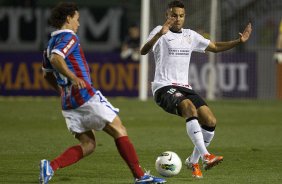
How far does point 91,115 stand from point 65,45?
2.47 ft

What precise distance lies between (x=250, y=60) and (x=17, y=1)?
8.36m

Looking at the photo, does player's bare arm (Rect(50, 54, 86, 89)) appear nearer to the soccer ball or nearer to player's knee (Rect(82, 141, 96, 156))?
player's knee (Rect(82, 141, 96, 156))

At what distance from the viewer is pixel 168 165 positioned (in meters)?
9.94

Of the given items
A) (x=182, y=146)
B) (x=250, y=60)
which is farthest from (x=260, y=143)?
(x=250, y=60)

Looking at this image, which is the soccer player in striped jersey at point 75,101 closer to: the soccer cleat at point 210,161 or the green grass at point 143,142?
the green grass at point 143,142

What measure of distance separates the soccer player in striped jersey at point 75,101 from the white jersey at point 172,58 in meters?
1.85

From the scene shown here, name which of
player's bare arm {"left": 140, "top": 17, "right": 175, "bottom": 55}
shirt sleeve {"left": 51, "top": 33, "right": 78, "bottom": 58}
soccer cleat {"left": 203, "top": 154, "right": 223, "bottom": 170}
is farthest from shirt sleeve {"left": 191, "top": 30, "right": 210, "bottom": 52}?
shirt sleeve {"left": 51, "top": 33, "right": 78, "bottom": 58}

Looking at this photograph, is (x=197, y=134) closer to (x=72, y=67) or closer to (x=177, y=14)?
(x=177, y=14)

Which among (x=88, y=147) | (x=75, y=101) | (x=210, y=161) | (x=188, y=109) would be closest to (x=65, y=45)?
(x=75, y=101)

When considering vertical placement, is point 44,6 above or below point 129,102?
above

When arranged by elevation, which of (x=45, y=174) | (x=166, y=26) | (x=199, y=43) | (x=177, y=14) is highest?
(x=177, y=14)

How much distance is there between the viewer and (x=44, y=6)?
91.5 ft

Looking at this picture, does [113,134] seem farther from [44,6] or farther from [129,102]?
[44,6]

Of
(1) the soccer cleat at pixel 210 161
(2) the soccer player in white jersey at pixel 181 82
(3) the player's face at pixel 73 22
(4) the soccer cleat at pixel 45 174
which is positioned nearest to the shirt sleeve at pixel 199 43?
(2) the soccer player in white jersey at pixel 181 82
